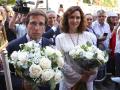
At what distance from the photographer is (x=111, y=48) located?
8680mm

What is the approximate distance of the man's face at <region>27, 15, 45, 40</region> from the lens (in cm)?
355

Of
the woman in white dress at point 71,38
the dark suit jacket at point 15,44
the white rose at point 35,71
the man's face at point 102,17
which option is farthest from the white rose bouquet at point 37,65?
the man's face at point 102,17

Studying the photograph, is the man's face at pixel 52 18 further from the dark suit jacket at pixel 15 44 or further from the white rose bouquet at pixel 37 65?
the white rose bouquet at pixel 37 65

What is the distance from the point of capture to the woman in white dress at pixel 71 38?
14.4 ft

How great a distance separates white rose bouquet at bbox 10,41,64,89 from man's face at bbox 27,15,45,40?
47cm

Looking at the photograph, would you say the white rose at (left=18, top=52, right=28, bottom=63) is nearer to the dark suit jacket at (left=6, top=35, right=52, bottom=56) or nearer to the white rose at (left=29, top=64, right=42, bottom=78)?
the white rose at (left=29, top=64, right=42, bottom=78)

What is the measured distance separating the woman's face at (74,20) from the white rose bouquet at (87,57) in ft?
1.53

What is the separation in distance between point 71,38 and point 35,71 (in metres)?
1.84

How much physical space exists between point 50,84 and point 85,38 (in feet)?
5.96

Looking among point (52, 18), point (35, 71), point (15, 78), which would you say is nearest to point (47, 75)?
point (35, 71)

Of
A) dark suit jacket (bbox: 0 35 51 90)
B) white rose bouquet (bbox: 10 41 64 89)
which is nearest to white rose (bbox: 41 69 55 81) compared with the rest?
white rose bouquet (bbox: 10 41 64 89)

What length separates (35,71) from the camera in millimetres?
2797

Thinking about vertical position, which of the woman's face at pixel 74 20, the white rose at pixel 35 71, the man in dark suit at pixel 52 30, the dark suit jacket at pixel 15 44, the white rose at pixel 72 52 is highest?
the woman's face at pixel 74 20

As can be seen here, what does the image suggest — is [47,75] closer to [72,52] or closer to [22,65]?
[22,65]
